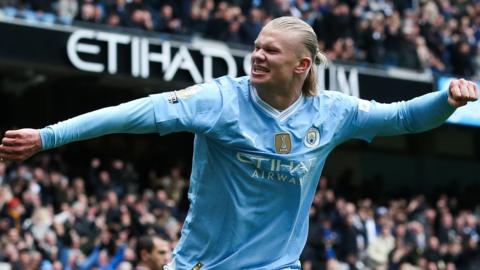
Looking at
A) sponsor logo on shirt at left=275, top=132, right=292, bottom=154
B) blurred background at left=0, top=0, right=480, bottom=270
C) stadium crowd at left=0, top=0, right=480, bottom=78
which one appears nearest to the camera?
sponsor logo on shirt at left=275, top=132, right=292, bottom=154

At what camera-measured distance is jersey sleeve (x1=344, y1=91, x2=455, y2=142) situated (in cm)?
514

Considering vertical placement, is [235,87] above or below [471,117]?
above

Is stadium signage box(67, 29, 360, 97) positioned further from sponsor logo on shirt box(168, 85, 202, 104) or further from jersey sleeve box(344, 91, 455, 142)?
sponsor logo on shirt box(168, 85, 202, 104)

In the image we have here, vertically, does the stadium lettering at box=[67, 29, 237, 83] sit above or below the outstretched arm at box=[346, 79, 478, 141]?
below

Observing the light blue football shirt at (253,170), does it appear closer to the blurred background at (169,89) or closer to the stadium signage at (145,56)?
the blurred background at (169,89)

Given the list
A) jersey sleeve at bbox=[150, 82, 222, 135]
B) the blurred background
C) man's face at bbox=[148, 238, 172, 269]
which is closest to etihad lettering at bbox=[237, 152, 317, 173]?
jersey sleeve at bbox=[150, 82, 222, 135]

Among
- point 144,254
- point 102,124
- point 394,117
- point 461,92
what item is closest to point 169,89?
point 144,254

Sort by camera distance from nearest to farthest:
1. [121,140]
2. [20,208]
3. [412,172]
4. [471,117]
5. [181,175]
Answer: [20,208]
[181,175]
[121,140]
[471,117]
[412,172]

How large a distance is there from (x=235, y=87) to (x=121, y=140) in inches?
687

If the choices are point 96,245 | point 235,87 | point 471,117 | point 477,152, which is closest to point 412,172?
point 477,152

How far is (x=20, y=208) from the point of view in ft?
47.6

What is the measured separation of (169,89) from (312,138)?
1631 centimetres

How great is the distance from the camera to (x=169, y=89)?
21.4 metres

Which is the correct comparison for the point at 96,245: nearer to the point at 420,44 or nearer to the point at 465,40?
the point at 420,44
